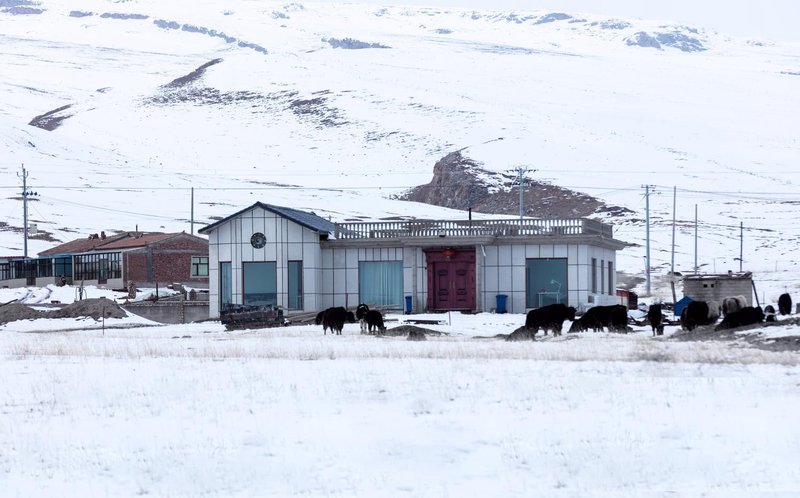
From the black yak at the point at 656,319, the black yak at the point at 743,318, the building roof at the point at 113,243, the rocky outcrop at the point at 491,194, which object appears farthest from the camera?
the rocky outcrop at the point at 491,194

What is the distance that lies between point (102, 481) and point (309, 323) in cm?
3387

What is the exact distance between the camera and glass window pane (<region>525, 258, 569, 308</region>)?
52875 millimetres

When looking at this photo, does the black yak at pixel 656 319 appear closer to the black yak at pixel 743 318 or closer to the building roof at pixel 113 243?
the black yak at pixel 743 318

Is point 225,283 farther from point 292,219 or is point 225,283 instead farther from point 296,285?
point 292,219

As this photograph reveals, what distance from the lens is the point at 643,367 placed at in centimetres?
2328

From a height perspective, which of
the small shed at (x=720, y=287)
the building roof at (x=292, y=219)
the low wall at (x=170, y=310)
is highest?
the building roof at (x=292, y=219)

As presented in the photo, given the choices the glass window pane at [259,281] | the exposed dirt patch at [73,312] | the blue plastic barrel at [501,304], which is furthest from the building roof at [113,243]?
the blue plastic barrel at [501,304]

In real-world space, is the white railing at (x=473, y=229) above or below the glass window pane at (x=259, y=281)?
above

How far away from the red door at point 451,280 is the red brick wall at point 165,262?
1070 inches

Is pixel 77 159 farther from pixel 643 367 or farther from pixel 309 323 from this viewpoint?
pixel 643 367

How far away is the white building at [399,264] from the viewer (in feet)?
175

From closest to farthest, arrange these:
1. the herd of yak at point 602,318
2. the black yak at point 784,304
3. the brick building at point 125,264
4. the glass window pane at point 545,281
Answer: the herd of yak at point 602,318 → the black yak at point 784,304 → the glass window pane at point 545,281 → the brick building at point 125,264

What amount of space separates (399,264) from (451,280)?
2.34 metres

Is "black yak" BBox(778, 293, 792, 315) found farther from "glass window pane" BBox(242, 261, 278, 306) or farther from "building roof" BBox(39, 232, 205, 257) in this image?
"building roof" BBox(39, 232, 205, 257)
